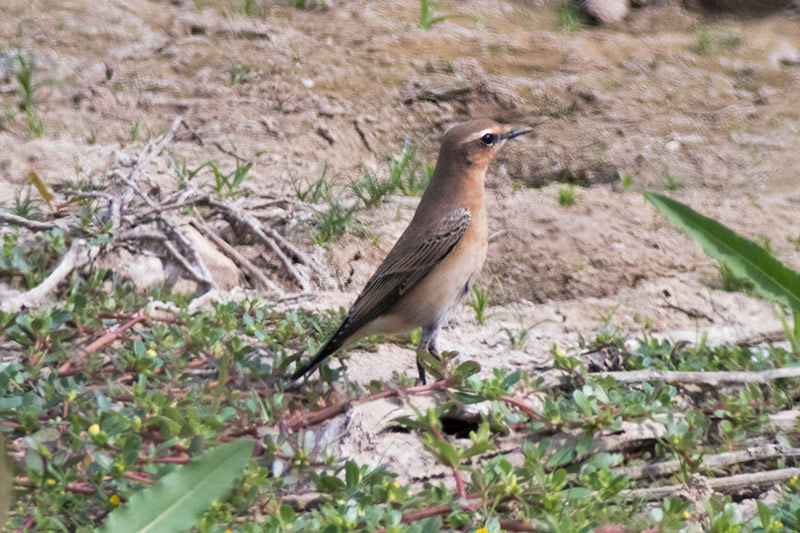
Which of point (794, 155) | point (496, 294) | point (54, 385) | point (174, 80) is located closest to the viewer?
point (54, 385)

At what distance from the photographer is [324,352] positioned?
3350 millimetres

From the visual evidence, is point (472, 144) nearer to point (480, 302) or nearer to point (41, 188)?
point (480, 302)

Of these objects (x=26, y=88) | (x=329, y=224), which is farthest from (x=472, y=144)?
(x=26, y=88)

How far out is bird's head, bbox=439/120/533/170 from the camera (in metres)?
3.90

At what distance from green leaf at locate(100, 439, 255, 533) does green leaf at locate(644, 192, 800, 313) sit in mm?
1597

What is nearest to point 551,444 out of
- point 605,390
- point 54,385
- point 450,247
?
point 605,390

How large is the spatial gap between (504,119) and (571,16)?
96.0 inches

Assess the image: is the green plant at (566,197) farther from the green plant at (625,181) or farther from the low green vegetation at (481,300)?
the low green vegetation at (481,300)

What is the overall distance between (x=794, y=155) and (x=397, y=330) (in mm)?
4247

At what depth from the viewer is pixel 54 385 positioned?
10.0 ft

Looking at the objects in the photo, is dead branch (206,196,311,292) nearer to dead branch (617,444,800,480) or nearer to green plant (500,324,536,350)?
green plant (500,324,536,350)

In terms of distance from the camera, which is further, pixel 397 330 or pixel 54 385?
pixel 397 330

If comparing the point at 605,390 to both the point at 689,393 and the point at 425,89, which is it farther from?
the point at 425,89

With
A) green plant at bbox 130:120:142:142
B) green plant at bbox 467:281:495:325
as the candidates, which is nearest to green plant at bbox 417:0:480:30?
green plant at bbox 130:120:142:142
